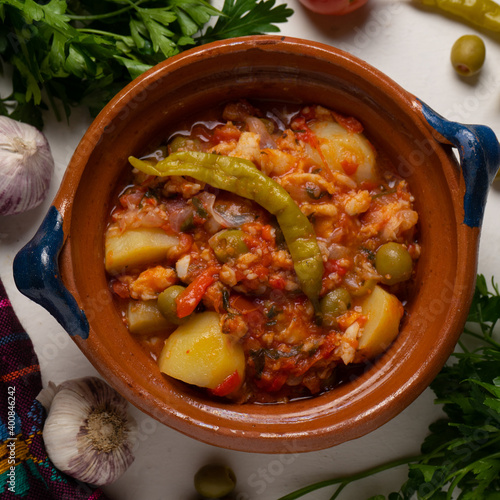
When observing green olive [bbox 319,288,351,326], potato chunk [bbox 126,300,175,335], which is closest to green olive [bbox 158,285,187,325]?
potato chunk [bbox 126,300,175,335]

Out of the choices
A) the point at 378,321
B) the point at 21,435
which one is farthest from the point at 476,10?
the point at 21,435

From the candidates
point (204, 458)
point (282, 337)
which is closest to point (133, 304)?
point (282, 337)

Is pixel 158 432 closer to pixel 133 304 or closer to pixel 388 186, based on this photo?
pixel 133 304

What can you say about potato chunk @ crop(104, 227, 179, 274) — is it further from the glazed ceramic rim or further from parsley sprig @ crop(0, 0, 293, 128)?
parsley sprig @ crop(0, 0, 293, 128)

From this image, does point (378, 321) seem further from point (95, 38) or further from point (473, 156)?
point (95, 38)

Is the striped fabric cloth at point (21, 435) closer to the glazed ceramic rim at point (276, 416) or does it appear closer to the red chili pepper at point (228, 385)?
the glazed ceramic rim at point (276, 416)
